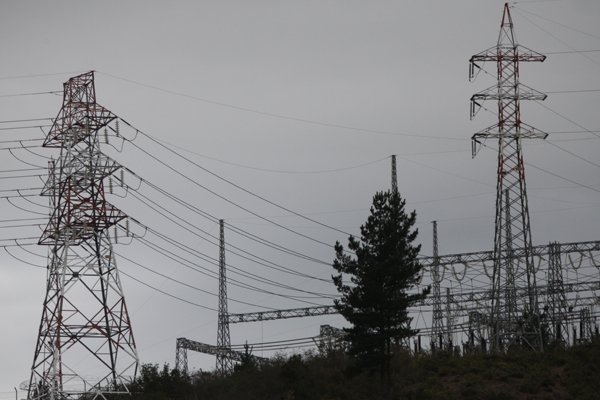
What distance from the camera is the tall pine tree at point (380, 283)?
38.3m

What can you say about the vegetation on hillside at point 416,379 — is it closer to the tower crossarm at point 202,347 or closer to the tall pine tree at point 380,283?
the tall pine tree at point 380,283

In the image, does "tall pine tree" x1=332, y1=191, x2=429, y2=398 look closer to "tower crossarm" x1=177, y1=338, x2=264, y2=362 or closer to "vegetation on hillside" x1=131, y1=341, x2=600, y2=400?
"vegetation on hillside" x1=131, y1=341, x2=600, y2=400

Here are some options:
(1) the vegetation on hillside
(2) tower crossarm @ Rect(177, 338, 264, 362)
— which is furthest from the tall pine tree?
(2) tower crossarm @ Rect(177, 338, 264, 362)

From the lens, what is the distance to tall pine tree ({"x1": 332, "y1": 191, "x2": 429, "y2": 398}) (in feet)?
126

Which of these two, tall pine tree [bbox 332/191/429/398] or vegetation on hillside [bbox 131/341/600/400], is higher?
tall pine tree [bbox 332/191/429/398]

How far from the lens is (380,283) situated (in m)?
39.0

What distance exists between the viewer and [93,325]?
131ft

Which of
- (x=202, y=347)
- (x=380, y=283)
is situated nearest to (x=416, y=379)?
(x=380, y=283)

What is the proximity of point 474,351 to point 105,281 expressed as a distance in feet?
80.2

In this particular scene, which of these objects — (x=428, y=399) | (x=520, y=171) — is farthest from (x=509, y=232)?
(x=428, y=399)

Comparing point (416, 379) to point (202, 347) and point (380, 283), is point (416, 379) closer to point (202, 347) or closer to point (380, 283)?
point (380, 283)

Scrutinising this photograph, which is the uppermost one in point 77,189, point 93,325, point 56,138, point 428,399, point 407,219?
point 56,138

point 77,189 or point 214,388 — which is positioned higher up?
point 77,189

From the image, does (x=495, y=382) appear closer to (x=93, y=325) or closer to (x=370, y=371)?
(x=370, y=371)
